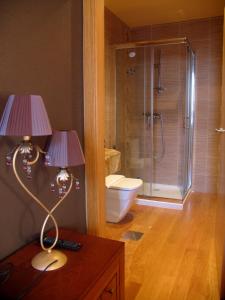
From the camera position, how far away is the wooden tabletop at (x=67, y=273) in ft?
3.19

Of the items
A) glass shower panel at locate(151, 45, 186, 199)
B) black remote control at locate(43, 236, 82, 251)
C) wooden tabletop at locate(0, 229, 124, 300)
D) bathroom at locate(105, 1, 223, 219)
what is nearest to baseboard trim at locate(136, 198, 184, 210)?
bathroom at locate(105, 1, 223, 219)

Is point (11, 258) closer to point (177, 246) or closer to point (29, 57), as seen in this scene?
point (29, 57)

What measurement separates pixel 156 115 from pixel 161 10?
4.75 feet

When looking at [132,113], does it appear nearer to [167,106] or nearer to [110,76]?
[167,106]

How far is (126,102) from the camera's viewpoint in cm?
410

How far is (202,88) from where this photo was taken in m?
4.14

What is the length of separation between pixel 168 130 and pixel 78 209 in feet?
9.70

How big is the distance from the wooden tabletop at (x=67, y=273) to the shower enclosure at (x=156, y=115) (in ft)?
8.89

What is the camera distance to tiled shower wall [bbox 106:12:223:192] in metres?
4.00

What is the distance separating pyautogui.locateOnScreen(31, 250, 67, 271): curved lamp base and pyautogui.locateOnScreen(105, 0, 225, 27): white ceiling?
304cm

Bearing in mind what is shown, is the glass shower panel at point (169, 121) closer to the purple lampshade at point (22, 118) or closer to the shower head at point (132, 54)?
the shower head at point (132, 54)

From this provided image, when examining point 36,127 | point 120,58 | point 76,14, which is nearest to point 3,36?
point 36,127

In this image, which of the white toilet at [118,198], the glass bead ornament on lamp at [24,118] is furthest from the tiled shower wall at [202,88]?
the glass bead ornament on lamp at [24,118]

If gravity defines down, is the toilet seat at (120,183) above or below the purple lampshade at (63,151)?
below
